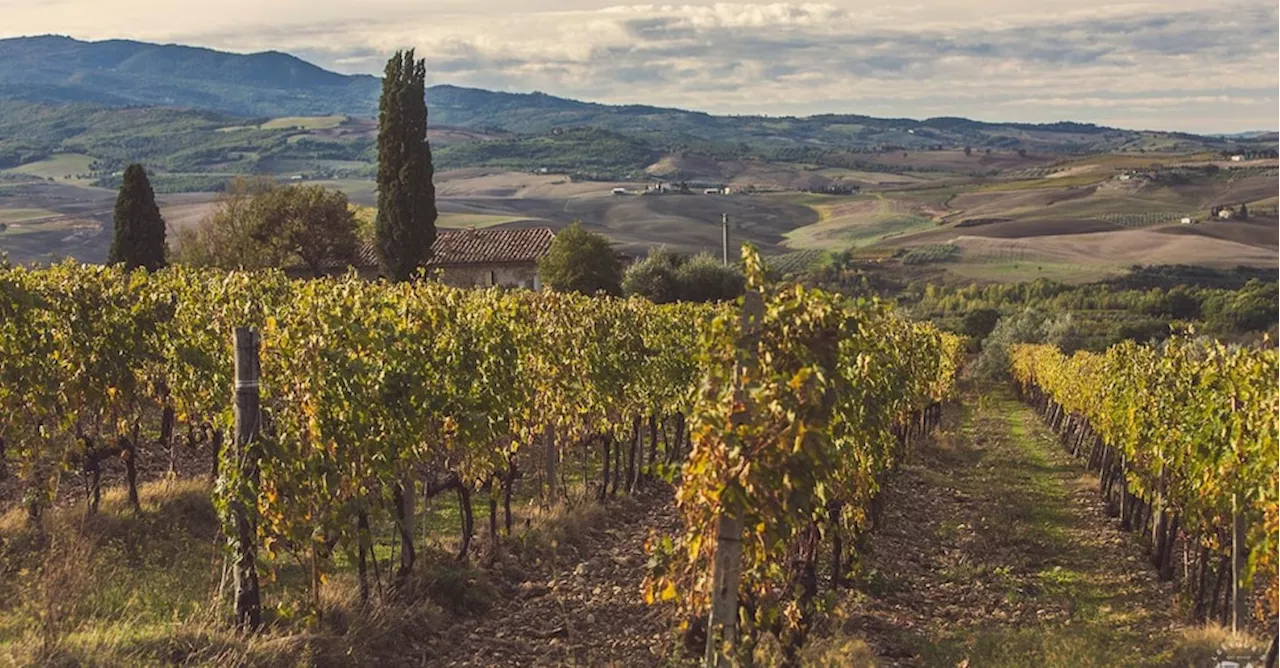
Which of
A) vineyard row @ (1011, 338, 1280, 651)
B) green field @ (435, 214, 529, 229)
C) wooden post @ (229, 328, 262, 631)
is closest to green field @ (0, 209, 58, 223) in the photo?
green field @ (435, 214, 529, 229)

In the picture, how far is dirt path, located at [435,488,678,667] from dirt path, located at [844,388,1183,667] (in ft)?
7.45

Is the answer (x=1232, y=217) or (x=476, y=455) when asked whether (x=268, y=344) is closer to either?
(x=476, y=455)

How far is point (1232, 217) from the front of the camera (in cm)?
11788

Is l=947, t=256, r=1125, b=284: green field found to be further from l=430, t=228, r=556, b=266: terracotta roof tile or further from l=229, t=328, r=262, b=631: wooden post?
l=229, t=328, r=262, b=631: wooden post

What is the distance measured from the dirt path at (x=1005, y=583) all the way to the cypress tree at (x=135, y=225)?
3219cm

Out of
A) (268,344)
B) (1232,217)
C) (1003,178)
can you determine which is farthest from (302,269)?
(1003,178)

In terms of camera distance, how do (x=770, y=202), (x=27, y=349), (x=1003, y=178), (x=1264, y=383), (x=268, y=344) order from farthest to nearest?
1. (x=1003, y=178)
2. (x=770, y=202)
3. (x=27, y=349)
4. (x=1264, y=383)
5. (x=268, y=344)

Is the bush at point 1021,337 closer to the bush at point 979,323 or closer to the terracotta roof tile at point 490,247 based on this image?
the bush at point 979,323

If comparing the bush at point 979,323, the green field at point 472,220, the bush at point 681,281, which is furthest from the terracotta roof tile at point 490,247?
the green field at point 472,220

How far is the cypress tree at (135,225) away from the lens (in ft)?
140

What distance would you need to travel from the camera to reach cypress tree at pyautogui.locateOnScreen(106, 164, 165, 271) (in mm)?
42594

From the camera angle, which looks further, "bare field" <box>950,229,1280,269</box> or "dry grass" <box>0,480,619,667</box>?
"bare field" <box>950,229,1280,269</box>

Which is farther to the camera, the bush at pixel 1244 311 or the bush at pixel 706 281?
the bush at pixel 1244 311

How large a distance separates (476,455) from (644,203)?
145210mm
